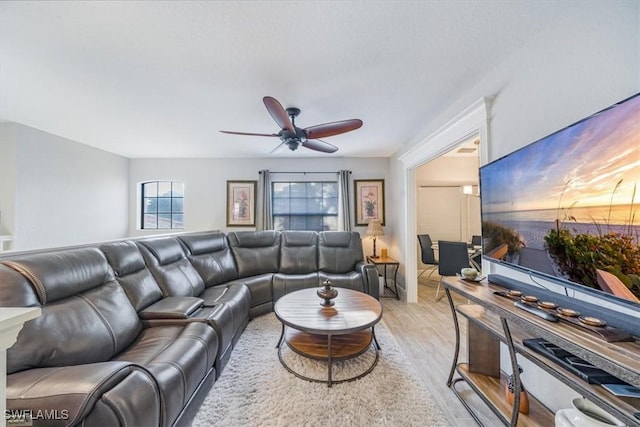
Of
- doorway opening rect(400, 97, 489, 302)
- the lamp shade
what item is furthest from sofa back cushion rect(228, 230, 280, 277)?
doorway opening rect(400, 97, 489, 302)

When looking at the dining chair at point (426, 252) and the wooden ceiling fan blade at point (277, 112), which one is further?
the dining chair at point (426, 252)

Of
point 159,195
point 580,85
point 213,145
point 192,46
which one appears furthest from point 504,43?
point 159,195

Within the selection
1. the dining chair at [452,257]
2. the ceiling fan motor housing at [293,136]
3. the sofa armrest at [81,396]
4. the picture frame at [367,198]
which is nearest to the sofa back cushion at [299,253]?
the picture frame at [367,198]

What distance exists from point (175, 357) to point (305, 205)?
347 cm

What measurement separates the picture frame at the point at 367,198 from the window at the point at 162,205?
3.44 meters

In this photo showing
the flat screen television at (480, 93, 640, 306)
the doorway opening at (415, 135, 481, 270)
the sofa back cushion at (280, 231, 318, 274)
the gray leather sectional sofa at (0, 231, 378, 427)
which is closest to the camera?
the flat screen television at (480, 93, 640, 306)

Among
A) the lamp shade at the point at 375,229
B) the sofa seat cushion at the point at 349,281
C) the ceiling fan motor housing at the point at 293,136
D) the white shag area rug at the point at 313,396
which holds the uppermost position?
the ceiling fan motor housing at the point at 293,136

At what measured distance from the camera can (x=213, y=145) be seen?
381 centimetres

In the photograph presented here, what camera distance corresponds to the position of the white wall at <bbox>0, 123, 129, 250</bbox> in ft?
9.40

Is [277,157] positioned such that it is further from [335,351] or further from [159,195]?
[335,351]

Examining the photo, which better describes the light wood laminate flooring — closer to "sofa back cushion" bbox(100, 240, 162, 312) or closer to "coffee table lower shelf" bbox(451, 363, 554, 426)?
"coffee table lower shelf" bbox(451, 363, 554, 426)

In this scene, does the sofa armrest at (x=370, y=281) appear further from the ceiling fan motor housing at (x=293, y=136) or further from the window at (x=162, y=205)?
the window at (x=162, y=205)

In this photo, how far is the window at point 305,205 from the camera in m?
4.66

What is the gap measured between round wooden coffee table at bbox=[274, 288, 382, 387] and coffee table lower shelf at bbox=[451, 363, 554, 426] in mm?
708
